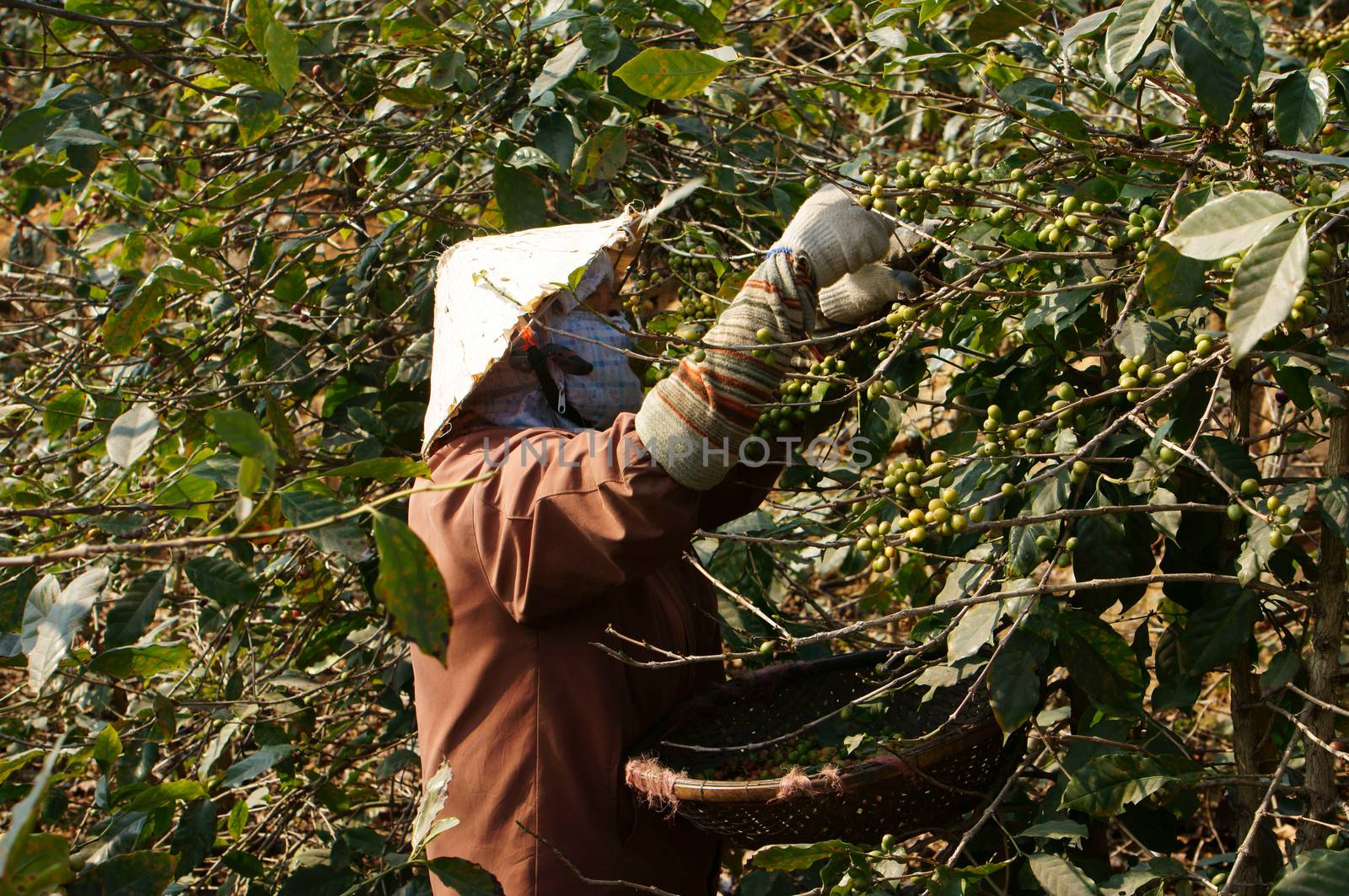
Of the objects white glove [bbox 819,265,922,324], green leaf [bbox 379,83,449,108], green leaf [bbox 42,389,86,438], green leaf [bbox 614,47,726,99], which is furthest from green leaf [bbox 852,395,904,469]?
green leaf [bbox 42,389,86,438]

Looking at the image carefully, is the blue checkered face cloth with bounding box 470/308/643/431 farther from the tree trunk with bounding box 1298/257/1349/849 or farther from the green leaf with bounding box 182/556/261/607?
the tree trunk with bounding box 1298/257/1349/849

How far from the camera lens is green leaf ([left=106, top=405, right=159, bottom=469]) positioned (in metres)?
1.57

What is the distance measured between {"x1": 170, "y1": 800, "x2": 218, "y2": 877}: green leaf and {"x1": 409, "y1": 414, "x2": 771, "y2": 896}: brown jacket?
558 mm

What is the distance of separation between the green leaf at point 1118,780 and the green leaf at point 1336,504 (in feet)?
1.21

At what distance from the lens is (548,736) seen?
5.83 feet

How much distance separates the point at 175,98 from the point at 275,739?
9.01ft

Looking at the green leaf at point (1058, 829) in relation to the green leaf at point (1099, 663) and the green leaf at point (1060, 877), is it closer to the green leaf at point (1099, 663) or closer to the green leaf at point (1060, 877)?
the green leaf at point (1060, 877)

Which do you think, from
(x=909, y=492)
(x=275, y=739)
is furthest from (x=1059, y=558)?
(x=275, y=739)

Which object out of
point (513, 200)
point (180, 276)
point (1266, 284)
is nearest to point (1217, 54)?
point (1266, 284)

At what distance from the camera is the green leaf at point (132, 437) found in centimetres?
157

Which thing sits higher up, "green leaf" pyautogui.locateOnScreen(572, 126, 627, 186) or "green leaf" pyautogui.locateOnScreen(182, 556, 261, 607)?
"green leaf" pyautogui.locateOnScreen(572, 126, 627, 186)

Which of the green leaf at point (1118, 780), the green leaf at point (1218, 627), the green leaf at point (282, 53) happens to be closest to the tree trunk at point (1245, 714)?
the green leaf at point (1218, 627)

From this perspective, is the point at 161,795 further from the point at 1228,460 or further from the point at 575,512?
the point at 1228,460

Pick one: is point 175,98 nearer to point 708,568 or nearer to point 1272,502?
point 708,568
